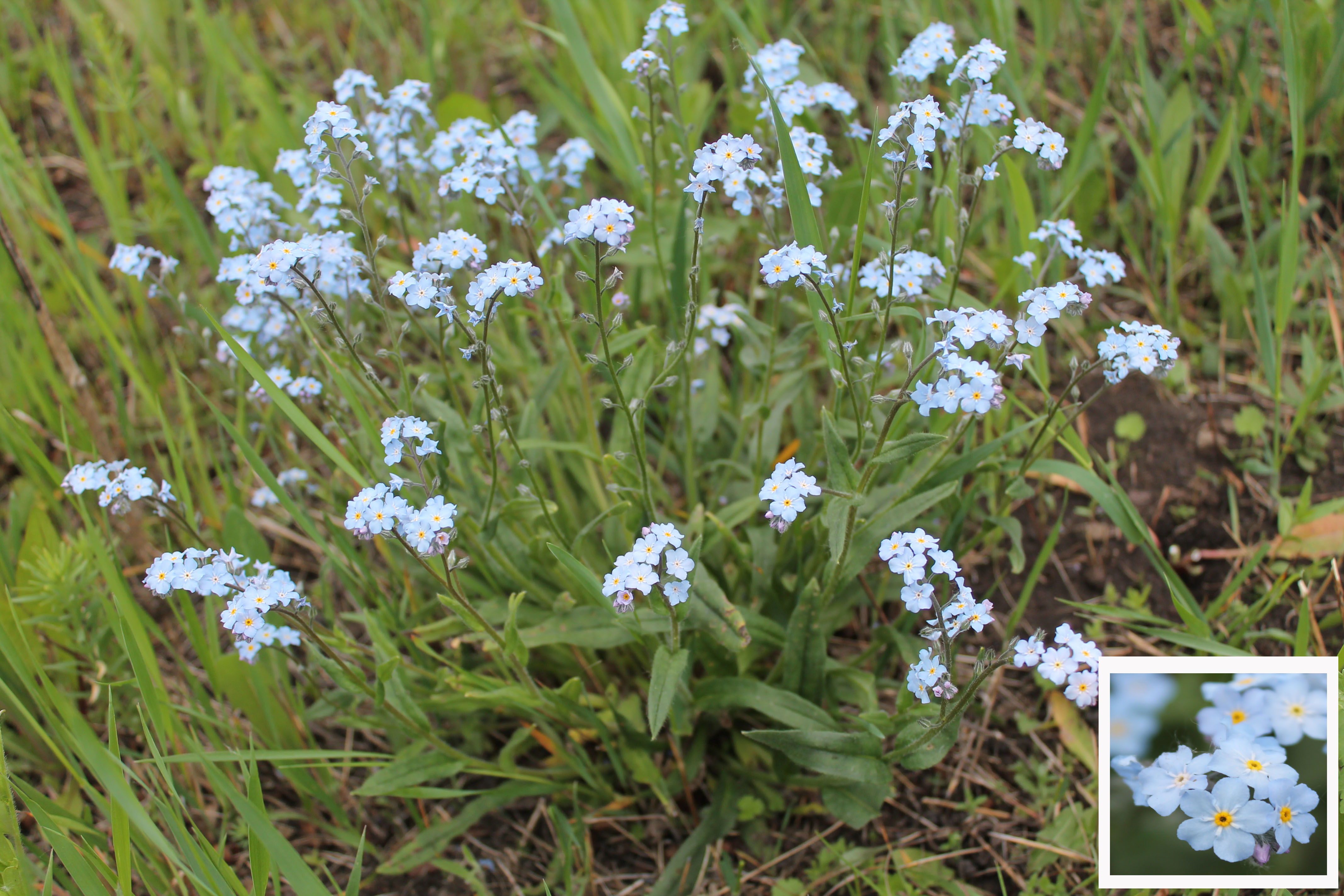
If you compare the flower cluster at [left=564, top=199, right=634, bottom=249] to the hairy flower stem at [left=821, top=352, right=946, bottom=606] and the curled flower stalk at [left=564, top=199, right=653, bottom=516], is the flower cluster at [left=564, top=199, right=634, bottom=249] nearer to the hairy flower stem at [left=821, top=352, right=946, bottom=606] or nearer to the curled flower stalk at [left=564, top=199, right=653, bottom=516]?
the curled flower stalk at [left=564, top=199, right=653, bottom=516]

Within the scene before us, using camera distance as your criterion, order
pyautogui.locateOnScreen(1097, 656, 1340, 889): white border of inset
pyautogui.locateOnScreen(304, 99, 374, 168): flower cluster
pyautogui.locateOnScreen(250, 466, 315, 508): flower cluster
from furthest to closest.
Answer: pyautogui.locateOnScreen(250, 466, 315, 508): flower cluster < pyautogui.locateOnScreen(304, 99, 374, 168): flower cluster < pyautogui.locateOnScreen(1097, 656, 1340, 889): white border of inset

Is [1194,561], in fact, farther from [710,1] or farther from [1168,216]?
[710,1]

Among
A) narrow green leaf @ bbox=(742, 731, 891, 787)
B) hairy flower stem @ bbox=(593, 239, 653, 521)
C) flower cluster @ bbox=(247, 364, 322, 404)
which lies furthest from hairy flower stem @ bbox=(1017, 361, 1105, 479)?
flower cluster @ bbox=(247, 364, 322, 404)

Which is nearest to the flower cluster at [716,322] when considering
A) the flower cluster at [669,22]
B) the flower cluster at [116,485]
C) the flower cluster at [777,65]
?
the flower cluster at [777,65]

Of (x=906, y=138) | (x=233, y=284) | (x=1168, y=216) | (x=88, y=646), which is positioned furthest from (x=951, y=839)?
(x=233, y=284)

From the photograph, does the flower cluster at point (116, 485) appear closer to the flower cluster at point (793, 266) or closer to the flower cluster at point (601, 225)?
the flower cluster at point (601, 225)

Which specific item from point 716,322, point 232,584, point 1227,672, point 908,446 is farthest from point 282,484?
point 1227,672
